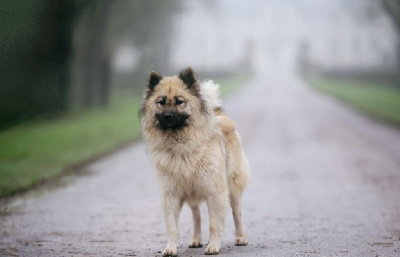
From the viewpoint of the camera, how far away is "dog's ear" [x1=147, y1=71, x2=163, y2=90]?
7.12m

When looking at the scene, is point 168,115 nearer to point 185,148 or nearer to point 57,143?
point 185,148

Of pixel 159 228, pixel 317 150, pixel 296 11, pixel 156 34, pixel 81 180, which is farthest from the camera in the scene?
Answer: pixel 296 11

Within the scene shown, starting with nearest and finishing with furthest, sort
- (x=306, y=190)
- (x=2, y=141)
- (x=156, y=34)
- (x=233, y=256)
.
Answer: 1. (x=233, y=256)
2. (x=306, y=190)
3. (x=2, y=141)
4. (x=156, y=34)

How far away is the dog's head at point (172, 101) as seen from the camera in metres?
6.92

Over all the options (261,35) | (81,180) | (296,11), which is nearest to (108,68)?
(81,180)

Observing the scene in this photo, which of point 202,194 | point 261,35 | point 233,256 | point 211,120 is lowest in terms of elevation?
point 233,256

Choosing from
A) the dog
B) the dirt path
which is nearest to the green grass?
the dirt path

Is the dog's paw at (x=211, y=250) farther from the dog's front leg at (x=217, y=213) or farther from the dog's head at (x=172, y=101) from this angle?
the dog's head at (x=172, y=101)

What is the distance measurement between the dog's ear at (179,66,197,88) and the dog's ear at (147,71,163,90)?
0.28 m

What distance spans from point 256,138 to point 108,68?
18687mm

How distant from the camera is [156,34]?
47.9m

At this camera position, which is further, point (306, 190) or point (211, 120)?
point (306, 190)

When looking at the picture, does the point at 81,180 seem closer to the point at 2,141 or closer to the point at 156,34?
the point at 2,141

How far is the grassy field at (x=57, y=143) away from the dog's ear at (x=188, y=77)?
20.1 ft
